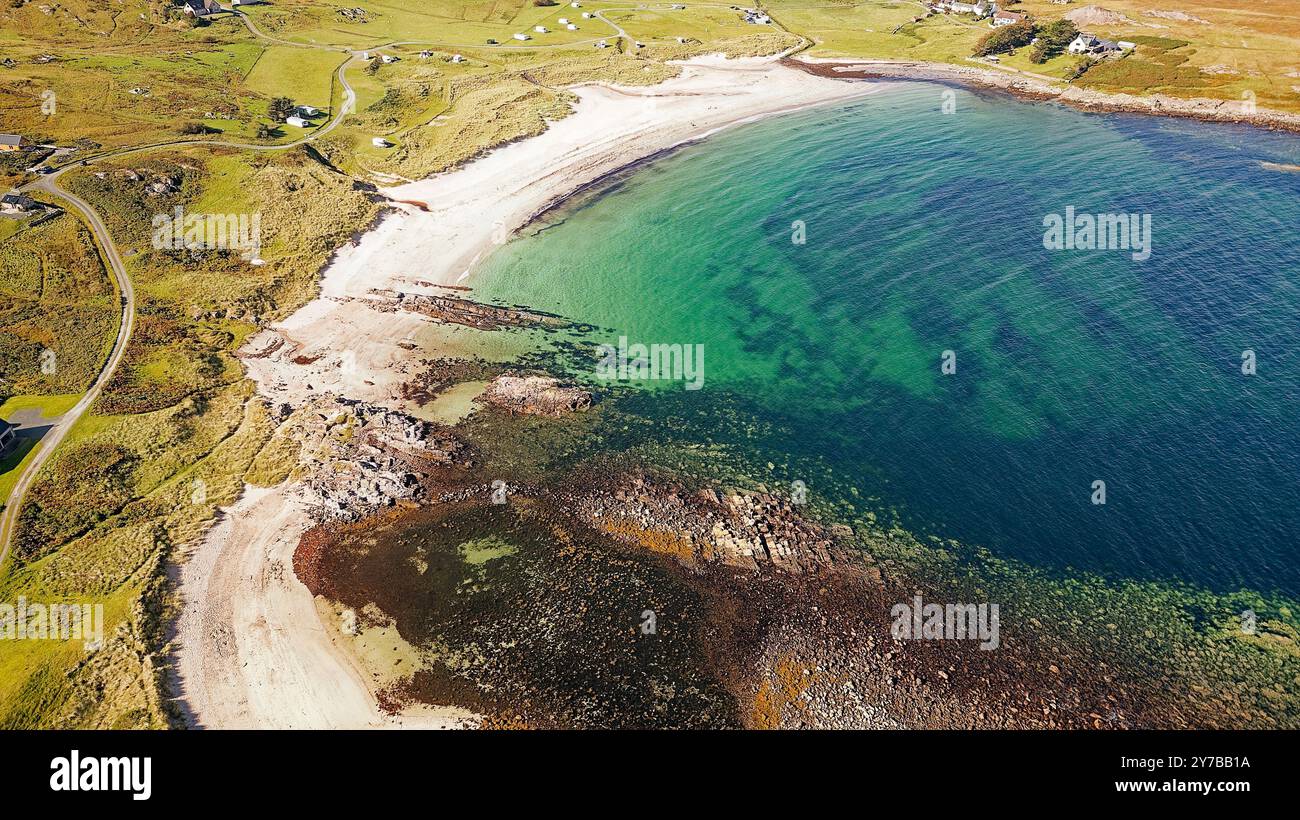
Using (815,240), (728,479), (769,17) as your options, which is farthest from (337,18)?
(728,479)

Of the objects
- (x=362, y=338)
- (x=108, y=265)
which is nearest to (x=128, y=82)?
(x=108, y=265)

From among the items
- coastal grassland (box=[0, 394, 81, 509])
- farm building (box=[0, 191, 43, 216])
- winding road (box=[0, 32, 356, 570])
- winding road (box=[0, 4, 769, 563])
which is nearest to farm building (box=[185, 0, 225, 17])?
winding road (box=[0, 4, 769, 563])

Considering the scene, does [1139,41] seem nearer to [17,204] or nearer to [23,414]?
[23,414]

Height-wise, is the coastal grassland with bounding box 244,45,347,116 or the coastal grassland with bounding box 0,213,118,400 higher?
the coastal grassland with bounding box 244,45,347,116

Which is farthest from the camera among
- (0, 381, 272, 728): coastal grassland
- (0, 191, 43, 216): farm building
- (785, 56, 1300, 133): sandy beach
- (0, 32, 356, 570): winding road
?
(785, 56, 1300, 133): sandy beach

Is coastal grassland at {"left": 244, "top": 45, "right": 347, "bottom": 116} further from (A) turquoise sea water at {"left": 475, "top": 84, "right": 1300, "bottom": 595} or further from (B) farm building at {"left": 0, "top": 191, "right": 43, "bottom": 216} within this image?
(A) turquoise sea water at {"left": 475, "top": 84, "right": 1300, "bottom": 595}
